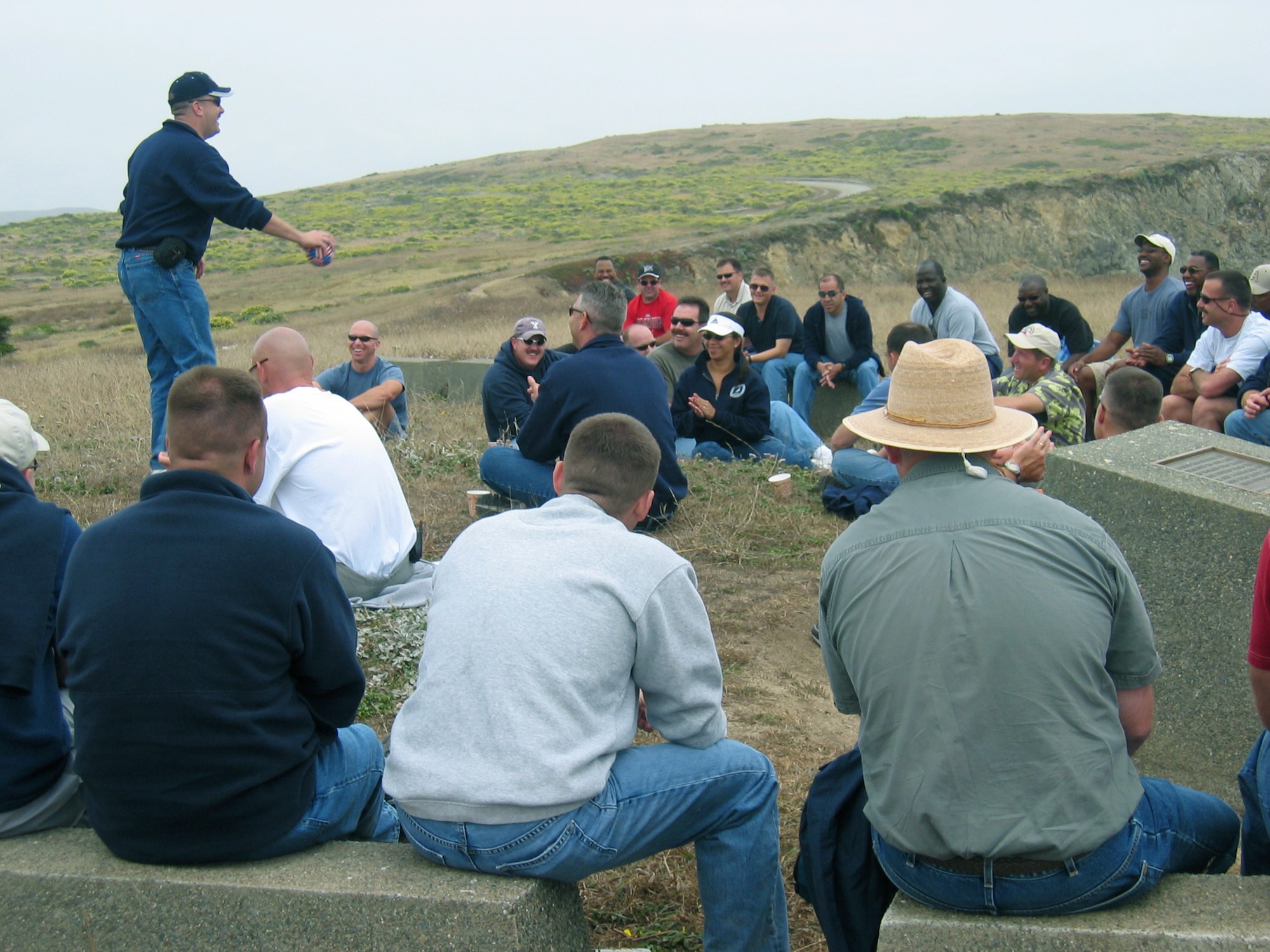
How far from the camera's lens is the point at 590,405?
590cm

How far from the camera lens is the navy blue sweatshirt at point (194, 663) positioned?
2355 millimetres

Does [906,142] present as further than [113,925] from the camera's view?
Yes

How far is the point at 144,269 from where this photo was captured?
587cm

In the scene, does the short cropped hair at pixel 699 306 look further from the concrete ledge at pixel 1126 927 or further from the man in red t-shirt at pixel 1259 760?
the concrete ledge at pixel 1126 927

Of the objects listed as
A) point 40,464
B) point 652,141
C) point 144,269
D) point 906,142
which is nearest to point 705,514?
point 144,269

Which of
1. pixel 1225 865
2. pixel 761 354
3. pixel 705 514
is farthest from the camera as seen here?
pixel 761 354

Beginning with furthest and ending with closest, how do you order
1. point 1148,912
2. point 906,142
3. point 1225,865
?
point 906,142 → point 1225,865 → point 1148,912

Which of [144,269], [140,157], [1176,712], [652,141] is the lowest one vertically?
[1176,712]

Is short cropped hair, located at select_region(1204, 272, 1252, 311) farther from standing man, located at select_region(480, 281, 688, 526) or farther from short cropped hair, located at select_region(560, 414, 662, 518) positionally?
short cropped hair, located at select_region(560, 414, 662, 518)

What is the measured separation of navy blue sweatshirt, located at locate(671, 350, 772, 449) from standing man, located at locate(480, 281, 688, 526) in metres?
1.39

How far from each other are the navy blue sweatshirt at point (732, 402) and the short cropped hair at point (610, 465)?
498cm

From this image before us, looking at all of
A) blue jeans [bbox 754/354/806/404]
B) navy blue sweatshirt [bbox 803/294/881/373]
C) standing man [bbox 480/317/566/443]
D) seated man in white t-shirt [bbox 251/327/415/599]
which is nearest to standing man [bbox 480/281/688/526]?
standing man [bbox 480/317/566/443]

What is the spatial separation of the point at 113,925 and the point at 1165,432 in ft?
12.8

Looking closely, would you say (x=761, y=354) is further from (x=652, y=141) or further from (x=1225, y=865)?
(x=652, y=141)
